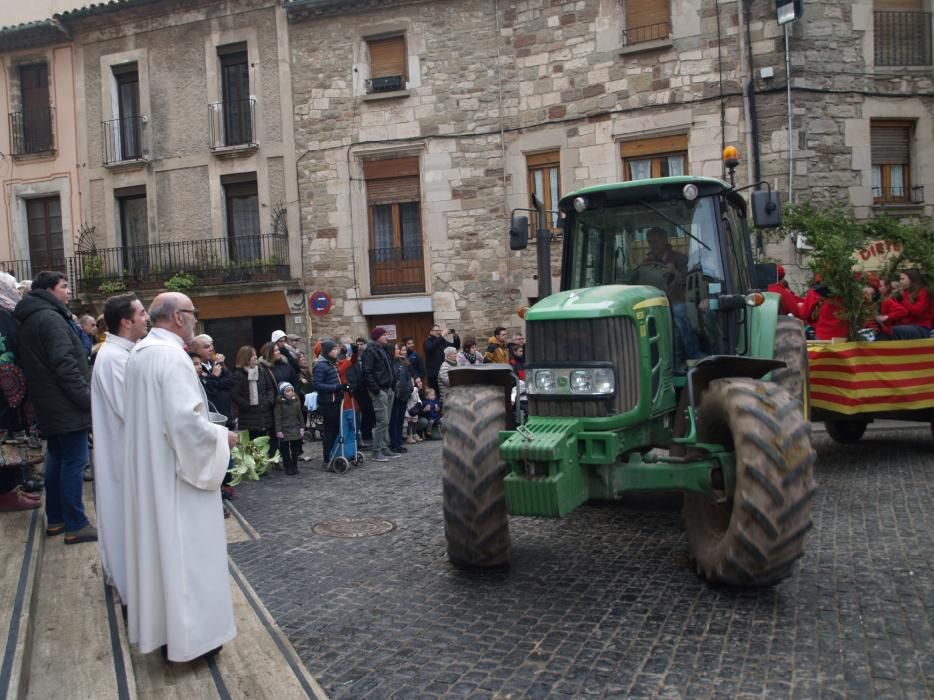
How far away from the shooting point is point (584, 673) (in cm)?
382

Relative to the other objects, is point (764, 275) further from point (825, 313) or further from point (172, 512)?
point (172, 512)

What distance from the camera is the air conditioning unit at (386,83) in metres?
17.9

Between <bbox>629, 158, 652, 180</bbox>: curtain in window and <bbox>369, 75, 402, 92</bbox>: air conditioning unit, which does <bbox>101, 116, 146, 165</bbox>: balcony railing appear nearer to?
<bbox>369, 75, 402, 92</bbox>: air conditioning unit

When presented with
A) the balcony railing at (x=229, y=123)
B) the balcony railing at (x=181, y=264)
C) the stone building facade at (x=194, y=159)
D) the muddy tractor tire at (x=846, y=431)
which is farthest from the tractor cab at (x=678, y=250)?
the balcony railing at (x=229, y=123)

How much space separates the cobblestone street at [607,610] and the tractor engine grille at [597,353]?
1.06 meters

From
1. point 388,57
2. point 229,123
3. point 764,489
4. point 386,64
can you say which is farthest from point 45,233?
point 764,489

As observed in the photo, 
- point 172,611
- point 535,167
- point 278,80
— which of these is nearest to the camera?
point 172,611

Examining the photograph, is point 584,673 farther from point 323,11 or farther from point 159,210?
point 159,210

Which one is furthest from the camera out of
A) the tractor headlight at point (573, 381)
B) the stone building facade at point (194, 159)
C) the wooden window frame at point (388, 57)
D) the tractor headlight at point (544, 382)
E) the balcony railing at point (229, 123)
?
the balcony railing at point (229, 123)

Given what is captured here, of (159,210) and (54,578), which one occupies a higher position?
(159,210)

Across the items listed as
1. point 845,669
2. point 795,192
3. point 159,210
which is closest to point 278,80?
point 159,210

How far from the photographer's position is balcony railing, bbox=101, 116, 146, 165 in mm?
20297

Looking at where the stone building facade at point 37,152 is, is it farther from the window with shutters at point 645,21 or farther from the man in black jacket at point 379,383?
the window with shutters at point 645,21

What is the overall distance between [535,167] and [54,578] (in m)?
13.7
